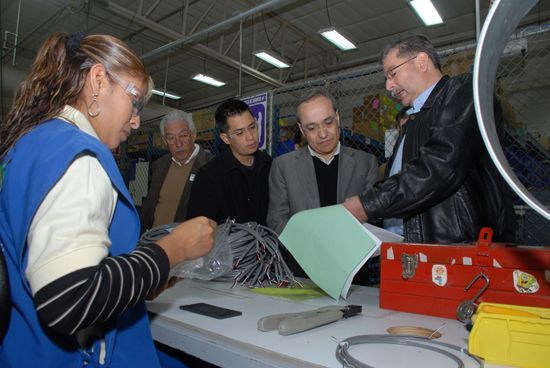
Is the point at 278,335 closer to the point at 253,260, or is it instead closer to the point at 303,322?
the point at 303,322

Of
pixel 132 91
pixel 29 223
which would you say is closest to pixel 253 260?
pixel 132 91

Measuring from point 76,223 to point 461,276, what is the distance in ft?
2.82

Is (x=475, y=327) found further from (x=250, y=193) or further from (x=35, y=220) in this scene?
(x=250, y=193)

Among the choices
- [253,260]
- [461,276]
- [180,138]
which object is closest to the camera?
[461,276]

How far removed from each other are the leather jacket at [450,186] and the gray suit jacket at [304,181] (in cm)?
61

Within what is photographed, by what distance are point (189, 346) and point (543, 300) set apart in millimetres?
808

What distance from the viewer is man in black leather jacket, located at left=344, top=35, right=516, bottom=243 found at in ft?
3.60

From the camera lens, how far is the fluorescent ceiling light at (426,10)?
6.04 metres

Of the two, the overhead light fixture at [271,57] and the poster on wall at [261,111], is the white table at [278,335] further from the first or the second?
the overhead light fixture at [271,57]

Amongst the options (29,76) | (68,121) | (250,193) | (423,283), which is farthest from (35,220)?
(250,193)

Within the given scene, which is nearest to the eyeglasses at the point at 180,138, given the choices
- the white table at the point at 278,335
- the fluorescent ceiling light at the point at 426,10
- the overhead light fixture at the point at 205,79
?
the white table at the point at 278,335

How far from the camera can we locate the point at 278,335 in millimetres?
789

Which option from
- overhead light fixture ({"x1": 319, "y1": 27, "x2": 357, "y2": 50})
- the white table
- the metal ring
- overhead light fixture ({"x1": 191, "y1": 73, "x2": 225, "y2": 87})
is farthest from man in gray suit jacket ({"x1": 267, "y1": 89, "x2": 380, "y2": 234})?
overhead light fixture ({"x1": 191, "y1": 73, "x2": 225, "y2": 87})

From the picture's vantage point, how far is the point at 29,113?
2.38ft
